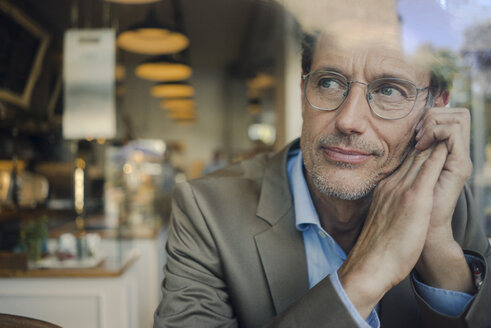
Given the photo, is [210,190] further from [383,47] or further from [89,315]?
[89,315]

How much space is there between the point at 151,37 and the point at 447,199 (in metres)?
2.70

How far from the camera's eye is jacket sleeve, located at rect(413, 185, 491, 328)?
95 centimetres

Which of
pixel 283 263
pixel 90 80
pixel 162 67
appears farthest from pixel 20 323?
pixel 162 67

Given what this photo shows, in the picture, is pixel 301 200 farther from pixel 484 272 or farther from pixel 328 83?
pixel 484 272

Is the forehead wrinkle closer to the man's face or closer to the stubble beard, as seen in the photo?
the man's face

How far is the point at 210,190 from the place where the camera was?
1.23 meters

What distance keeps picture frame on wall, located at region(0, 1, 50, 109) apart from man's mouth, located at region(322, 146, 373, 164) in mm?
3814

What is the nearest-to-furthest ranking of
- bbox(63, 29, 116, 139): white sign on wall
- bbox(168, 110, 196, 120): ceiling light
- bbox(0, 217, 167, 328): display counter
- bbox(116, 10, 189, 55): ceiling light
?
1. bbox(0, 217, 167, 328): display counter
2. bbox(116, 10, 189, 55): ceiling light
3. bbox(63, 29, 116, 139): white sign on wall
4. bbox(168, 110, 196, 120): ceiling light

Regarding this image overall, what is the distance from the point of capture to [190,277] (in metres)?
1.10

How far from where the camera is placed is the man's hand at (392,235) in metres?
0.89

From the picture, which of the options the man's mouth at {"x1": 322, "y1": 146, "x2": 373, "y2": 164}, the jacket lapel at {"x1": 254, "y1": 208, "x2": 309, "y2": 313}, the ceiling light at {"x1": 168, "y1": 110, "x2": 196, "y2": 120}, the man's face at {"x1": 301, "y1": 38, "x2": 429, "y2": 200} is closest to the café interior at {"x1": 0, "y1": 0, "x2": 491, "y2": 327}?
the man's face at {"x1": 301, "y1": 38, "x2": 429, "y2": 200}

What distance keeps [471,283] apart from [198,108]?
9981 mm

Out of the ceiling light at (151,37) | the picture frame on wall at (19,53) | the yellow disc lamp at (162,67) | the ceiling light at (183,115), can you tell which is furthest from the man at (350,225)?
the ceiling light at (183,115)

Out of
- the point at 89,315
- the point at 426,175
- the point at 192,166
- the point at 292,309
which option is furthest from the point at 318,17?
the point at 192,166
